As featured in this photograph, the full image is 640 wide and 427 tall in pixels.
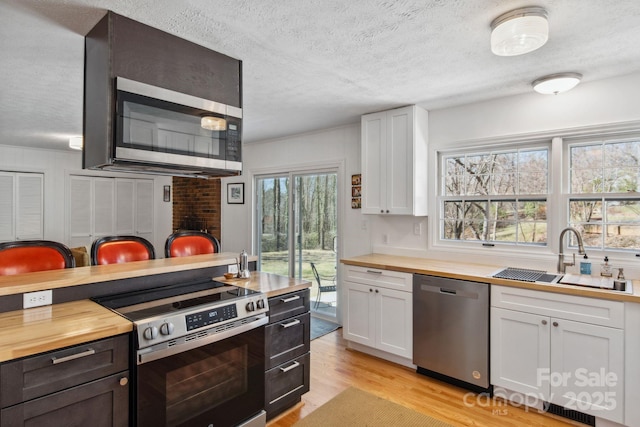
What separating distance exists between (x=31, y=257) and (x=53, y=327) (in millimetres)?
1128

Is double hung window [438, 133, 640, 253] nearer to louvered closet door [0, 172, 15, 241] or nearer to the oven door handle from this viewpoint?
the oven door handle

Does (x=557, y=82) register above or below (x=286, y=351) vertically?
above

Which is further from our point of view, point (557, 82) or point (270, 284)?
point (557, 82)

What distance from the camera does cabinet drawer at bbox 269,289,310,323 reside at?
7.47 feet

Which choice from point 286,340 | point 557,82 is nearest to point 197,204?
point 286,340

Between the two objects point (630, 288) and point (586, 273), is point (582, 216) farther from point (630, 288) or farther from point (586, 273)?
point (630, 288)

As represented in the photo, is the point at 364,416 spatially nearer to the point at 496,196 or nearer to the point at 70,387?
the point at 70,387

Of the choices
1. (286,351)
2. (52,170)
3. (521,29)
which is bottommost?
(286,351)

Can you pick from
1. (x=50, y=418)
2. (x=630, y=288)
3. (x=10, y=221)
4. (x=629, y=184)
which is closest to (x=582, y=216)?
(x=629, y=184)

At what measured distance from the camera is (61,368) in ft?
4.59

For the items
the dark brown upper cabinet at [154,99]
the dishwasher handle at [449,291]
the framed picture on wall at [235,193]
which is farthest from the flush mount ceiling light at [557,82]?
the framed picture on wall at [235,193]

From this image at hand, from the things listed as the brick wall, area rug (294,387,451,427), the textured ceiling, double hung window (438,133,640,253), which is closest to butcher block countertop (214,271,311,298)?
area rug (294,387,451,427)

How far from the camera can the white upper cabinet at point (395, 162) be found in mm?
3357

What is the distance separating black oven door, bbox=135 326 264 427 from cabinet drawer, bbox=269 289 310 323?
0.51 ft
